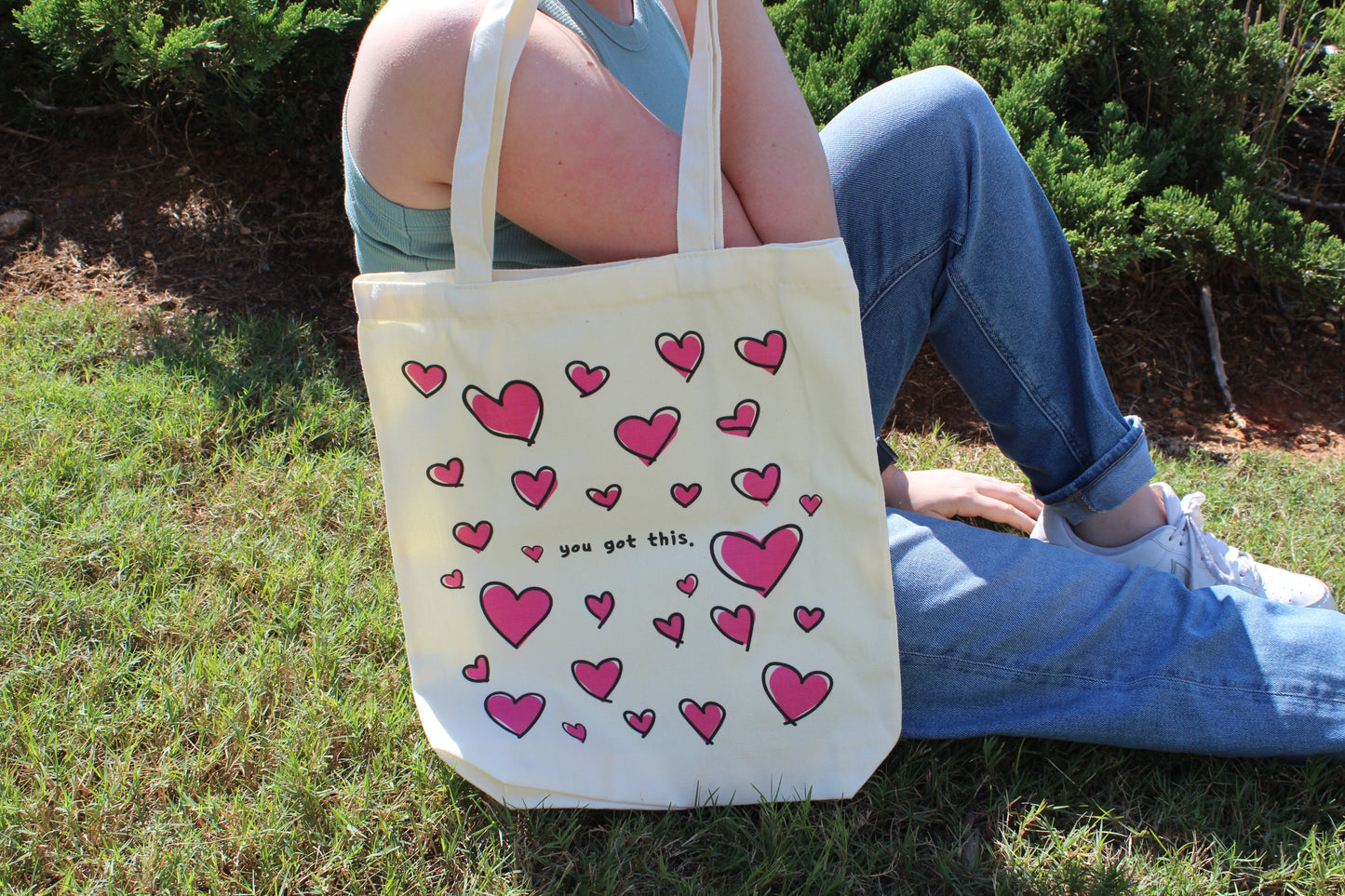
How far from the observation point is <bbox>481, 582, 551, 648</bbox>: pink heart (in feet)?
4.58

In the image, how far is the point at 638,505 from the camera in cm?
135

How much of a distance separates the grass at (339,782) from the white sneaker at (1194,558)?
30cm

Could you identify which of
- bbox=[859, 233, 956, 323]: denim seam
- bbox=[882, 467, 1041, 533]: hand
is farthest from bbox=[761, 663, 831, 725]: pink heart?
bbox=[882, 467, 1041, 533]: hand

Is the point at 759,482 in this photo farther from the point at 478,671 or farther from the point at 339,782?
the point at 339,782

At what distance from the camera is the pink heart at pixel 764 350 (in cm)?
125

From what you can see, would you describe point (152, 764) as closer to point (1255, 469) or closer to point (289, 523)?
point (289, 523)

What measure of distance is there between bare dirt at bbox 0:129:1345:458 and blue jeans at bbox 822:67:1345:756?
1.06 metres

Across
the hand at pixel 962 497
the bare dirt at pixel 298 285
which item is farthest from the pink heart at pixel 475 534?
the bare dirt at pixel 298 285

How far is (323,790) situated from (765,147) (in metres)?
1.22

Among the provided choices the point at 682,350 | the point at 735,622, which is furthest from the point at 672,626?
the point at 682,350

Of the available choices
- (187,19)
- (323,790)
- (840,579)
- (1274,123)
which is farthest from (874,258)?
(187,19)

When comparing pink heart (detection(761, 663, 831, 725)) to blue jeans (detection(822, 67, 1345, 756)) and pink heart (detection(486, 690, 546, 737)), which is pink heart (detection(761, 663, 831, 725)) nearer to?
blue jeans (detection(822, 67, 1345, 756))

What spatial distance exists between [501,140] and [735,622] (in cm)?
73

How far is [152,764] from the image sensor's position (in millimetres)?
1617
